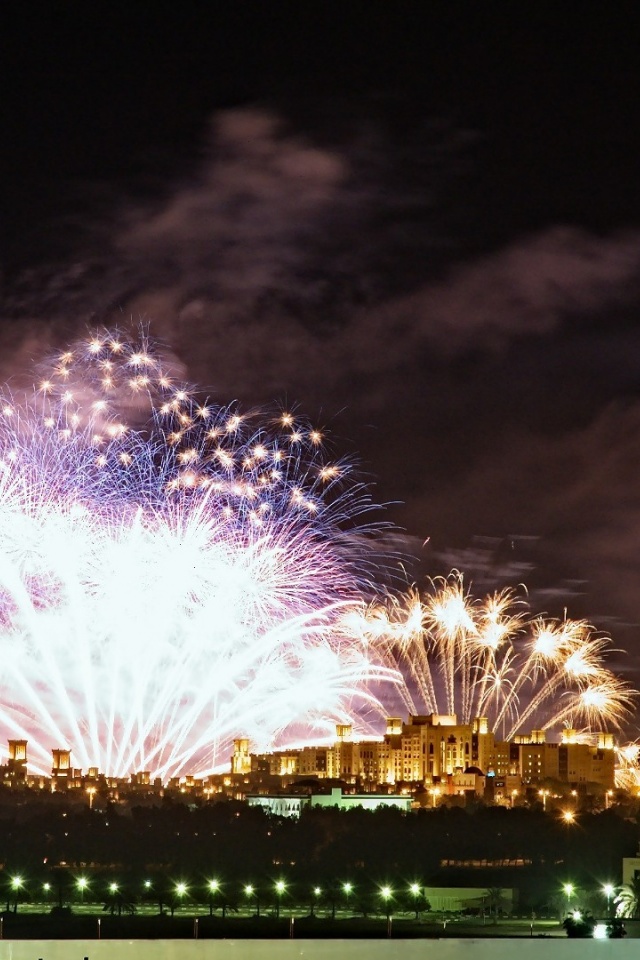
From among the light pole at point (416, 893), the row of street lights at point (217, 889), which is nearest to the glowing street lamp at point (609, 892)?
the light pole at point (416, 893)

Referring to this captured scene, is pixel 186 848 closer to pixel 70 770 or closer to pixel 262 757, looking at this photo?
pixel 70 770

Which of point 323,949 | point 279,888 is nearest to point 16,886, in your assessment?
point 279,888

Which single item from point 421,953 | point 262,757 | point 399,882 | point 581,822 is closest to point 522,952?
point 421,953

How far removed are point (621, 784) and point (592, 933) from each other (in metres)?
90.3

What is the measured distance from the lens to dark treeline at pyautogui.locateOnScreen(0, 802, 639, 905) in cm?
8819

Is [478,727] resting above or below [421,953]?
above

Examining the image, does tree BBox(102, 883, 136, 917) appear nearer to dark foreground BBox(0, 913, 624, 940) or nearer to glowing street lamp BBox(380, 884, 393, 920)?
dark foreground BBox(0, 913, 624, 940)

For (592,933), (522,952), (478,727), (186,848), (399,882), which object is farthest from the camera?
(478,727)

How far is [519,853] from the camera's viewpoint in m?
97.2

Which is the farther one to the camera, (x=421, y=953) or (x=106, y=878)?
(x=106, y=878)

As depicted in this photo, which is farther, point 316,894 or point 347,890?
point 347,890

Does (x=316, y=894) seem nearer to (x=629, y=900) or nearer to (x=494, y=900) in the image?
(x=494, y=900)

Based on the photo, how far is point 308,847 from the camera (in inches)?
3792

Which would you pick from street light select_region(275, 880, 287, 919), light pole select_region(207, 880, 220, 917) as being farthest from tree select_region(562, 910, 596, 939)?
light pole select_region(207, 880, 220, 917)
